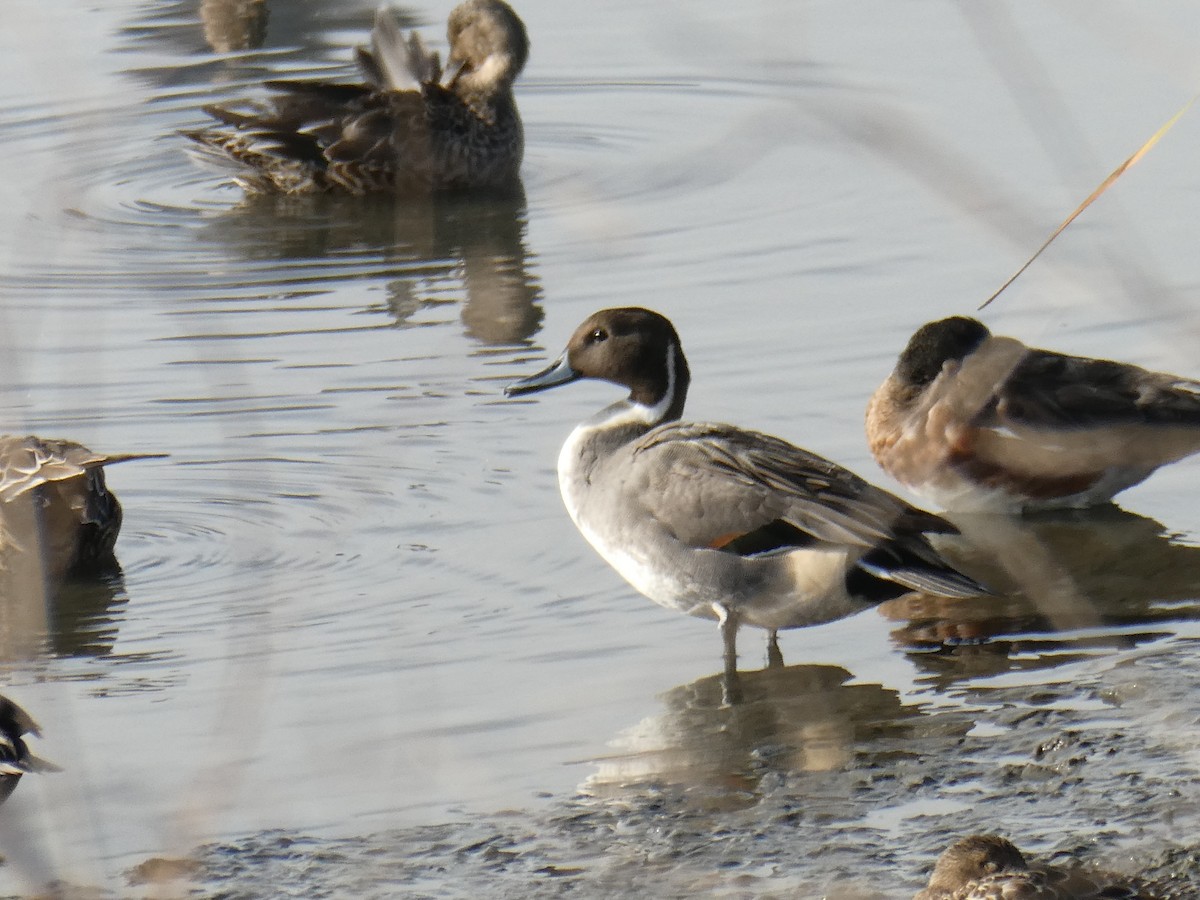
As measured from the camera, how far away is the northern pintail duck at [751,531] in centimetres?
507

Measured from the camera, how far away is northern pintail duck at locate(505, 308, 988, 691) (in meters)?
5.07

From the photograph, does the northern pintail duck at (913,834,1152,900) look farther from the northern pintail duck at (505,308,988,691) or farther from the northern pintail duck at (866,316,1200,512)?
the northern pintail duck at (866,316,1200,512)

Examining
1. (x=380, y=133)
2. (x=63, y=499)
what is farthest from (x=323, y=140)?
(x=63, y=499)

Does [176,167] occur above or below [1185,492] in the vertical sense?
above

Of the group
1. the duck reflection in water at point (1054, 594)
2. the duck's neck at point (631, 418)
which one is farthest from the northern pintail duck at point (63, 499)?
the duck reflection in water at point (1054, 594)

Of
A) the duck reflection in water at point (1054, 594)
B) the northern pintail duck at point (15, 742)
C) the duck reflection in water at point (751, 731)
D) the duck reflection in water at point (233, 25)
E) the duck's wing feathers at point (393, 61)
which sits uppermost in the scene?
the duck reflection in water at point (233, 25)

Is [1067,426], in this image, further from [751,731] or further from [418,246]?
[418,246]

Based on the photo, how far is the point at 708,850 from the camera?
4.04 meters

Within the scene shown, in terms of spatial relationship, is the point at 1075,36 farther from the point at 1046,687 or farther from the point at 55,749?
the point at 55,749

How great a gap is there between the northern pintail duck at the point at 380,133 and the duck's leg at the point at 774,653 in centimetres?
605

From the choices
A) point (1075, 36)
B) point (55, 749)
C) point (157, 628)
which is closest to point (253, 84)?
point (1075, 36)

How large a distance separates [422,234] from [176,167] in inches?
96.5

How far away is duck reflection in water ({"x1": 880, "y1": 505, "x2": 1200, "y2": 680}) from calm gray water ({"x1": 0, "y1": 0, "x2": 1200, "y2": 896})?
0.02 m

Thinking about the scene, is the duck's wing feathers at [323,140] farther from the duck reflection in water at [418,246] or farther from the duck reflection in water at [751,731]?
the duck reflection in water at [751,731]
